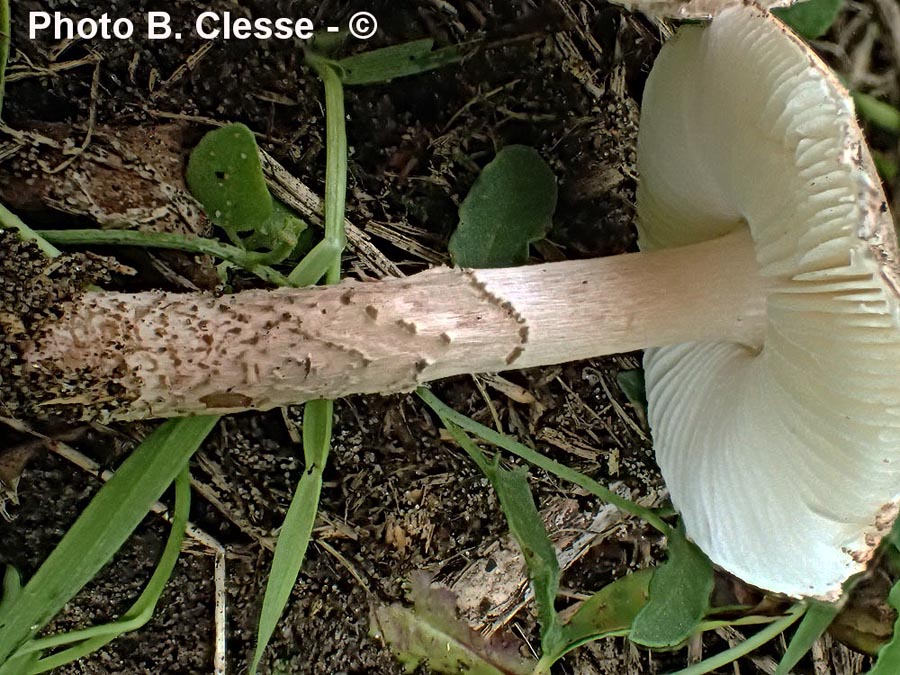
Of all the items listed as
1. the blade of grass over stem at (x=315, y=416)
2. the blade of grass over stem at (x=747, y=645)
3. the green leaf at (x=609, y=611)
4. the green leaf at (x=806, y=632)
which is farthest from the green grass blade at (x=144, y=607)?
the green leaf at (x=806, y=632)

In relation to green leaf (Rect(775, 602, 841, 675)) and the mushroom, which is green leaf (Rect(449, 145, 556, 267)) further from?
green leaf (Rect(775, 602, 841, 675))

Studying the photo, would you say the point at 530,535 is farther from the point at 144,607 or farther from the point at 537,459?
the point at 144,607

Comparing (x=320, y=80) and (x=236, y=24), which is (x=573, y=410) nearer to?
(x=320, y=80)

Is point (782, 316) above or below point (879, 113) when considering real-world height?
below

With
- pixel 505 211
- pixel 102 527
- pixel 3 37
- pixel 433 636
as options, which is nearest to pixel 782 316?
pixel 505 211

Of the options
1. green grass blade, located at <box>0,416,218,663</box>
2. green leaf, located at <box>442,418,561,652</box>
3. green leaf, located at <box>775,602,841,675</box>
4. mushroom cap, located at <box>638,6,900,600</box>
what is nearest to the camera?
mushroom cap, located at <box>638,6,900,600</box>

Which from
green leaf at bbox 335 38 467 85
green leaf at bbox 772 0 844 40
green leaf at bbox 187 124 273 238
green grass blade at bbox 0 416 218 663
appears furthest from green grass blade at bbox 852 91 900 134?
green grass blade at bbox 0 416 218 663
